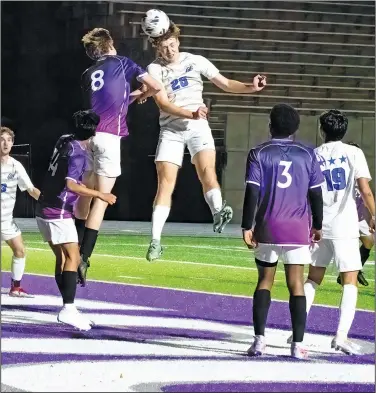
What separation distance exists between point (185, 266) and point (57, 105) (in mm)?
7930

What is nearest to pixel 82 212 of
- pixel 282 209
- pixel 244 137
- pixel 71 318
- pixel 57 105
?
pixel 71 318

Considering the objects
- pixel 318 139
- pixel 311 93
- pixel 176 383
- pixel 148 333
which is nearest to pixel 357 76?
pixel 311 93

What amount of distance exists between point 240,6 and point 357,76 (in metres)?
2.93

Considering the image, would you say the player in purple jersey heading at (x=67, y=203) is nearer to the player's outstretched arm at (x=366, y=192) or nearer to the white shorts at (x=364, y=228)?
the player's outstretched arm at (x=366, y=192)

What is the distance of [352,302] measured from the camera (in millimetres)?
6375

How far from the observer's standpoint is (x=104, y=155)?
7918 mm

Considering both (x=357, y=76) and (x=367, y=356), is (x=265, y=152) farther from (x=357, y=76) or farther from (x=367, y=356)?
(x=357, y=76)

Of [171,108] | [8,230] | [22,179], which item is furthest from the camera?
[8,230]

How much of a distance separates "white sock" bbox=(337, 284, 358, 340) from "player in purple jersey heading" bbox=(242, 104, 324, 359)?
0.42 m

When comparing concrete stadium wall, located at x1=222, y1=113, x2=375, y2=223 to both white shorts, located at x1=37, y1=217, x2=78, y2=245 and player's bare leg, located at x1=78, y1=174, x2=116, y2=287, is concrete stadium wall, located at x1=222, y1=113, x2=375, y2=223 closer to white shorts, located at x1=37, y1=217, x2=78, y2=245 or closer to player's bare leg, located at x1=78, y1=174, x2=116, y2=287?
player's bare leg, located at x1=78, y1=174, x2=116, y2=287

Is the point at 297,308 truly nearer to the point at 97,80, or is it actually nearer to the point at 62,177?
the point at 62,177

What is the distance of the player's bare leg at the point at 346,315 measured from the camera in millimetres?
6238

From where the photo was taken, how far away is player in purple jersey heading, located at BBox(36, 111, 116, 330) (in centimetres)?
677

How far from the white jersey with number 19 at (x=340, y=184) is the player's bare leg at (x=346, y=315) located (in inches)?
10.3
